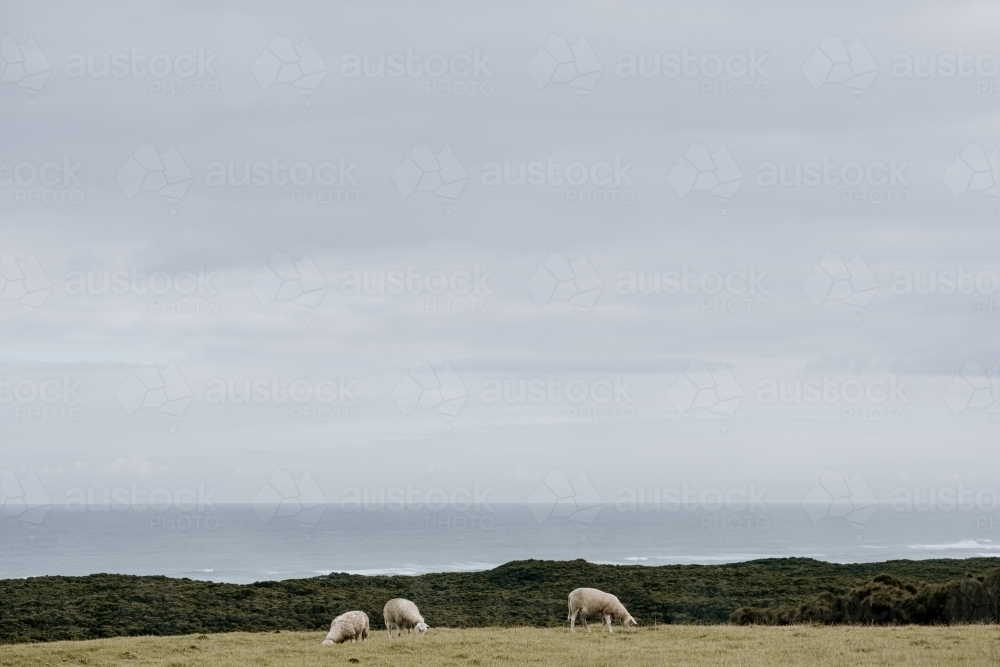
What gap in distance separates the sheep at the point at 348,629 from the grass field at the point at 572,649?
48 centimetres

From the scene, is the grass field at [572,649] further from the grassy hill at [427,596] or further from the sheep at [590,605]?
the grassy hill at [427,596]

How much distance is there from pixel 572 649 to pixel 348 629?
6.45 metres

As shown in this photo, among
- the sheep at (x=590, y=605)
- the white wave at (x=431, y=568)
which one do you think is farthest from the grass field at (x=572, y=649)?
the white wave at (x=431, y=568)

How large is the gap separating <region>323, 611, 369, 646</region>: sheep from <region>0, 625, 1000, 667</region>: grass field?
0.48m

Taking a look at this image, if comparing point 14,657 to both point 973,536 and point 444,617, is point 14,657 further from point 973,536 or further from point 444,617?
point 973,536

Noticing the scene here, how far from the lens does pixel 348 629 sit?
2534cm

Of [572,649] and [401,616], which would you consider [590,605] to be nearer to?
[572,649]

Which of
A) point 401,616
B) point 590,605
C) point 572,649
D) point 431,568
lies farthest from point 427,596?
point 431,568

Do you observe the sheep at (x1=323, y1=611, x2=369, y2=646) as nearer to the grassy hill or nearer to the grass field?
the grass field

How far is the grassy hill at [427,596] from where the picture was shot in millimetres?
36031

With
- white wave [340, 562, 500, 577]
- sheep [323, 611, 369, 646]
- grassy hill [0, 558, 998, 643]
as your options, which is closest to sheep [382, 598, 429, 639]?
sheep [323, 611, 369, 646]

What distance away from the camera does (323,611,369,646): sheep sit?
25.1m

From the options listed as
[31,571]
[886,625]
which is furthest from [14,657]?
[31,571]

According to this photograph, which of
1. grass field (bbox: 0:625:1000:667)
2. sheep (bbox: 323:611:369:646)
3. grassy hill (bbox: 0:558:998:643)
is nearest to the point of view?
grass field (bbox: 0:625:1000:667)
